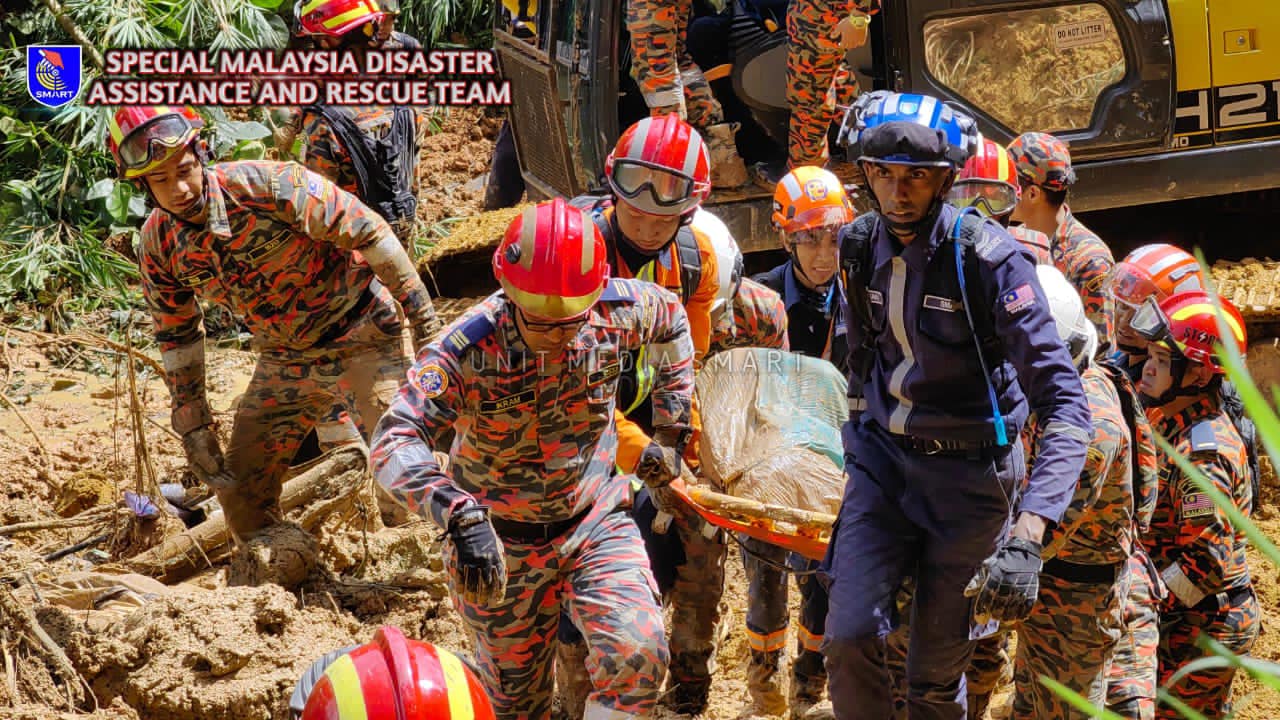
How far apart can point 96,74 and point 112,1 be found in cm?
71

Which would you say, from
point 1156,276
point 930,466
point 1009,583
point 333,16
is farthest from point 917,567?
point 333,16

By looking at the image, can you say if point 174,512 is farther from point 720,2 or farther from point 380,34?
point 720,2

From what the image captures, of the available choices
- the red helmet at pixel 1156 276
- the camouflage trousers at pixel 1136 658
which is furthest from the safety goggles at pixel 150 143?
the camouflage trousers at pixel 1136 658

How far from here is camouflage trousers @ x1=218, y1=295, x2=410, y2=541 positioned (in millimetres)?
6453

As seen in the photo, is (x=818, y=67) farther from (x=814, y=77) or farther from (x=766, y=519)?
(x=766, y=519)

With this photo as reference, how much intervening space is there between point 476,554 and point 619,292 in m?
1.15

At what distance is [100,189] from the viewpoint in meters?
A: 11.2

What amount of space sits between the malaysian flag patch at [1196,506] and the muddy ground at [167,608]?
1.97 m

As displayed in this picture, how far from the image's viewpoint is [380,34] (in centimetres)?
837

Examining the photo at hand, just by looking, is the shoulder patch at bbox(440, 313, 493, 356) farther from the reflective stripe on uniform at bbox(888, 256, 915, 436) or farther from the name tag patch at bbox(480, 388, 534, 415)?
the reflective stripe on uniform at bbox(888, 256, 915, 436)

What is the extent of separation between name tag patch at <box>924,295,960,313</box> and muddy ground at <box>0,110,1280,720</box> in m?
2.67

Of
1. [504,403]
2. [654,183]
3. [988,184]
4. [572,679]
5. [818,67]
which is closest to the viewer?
[504,403]

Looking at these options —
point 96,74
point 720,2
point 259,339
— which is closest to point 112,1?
A: point 96,74

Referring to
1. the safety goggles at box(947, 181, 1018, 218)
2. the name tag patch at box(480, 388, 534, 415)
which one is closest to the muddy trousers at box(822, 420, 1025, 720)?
the name tag patch at box(480, 388, 534, 415)
